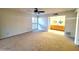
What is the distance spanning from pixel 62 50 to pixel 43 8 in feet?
3.21

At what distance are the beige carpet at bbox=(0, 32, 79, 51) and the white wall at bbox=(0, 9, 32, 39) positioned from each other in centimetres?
13

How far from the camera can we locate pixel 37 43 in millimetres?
1958

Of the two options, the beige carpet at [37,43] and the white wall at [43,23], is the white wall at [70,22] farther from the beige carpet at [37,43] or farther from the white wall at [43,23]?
the white wall at [43,23]

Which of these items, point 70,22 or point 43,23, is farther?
point 43,23

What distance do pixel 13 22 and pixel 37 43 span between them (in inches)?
27.1

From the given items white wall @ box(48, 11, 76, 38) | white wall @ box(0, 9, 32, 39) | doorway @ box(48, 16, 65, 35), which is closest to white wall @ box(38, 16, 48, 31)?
doorway @ box(48, 16, 65, 35)

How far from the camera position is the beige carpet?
1926 mm

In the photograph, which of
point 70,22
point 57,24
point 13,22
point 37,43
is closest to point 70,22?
point 70,22

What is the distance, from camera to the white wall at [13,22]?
1.91 meters

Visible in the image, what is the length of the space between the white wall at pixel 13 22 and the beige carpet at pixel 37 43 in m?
0.13

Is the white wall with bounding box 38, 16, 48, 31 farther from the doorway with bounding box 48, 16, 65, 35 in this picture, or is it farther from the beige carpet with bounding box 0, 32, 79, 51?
the beige carpet with bounding box 0, 32, 79, 51

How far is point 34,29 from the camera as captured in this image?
2.10 meters

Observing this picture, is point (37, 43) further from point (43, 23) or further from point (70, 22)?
point (70, 22)
